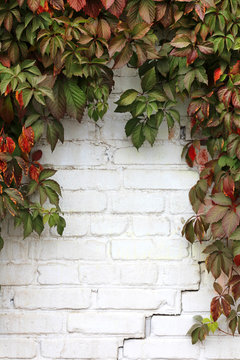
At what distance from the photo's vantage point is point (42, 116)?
176 cm

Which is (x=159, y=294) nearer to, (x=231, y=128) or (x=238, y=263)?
(x=238, y=263)

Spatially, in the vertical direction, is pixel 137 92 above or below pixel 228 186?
above

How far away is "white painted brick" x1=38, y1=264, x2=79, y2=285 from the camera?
5.95 feet

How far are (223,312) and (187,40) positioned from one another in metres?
0.88

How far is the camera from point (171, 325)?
1820 millimetres

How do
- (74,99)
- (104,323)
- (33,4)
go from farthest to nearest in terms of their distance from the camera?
(104,323) < (74,99) < (33,4)

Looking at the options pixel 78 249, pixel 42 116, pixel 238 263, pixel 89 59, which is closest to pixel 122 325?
pixel 78 249

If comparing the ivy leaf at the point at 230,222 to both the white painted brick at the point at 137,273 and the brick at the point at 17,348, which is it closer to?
the white painted brick at the point at 137,273

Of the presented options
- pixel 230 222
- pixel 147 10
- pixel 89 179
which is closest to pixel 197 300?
pixel 230 222

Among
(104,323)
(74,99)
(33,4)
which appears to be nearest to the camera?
(33,4)

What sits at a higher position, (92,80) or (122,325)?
(92,80)

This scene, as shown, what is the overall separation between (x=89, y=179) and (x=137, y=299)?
1.43 ft

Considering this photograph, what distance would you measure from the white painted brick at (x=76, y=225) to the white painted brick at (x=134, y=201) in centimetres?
11

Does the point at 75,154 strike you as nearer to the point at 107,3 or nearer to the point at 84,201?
the point at 84,201
